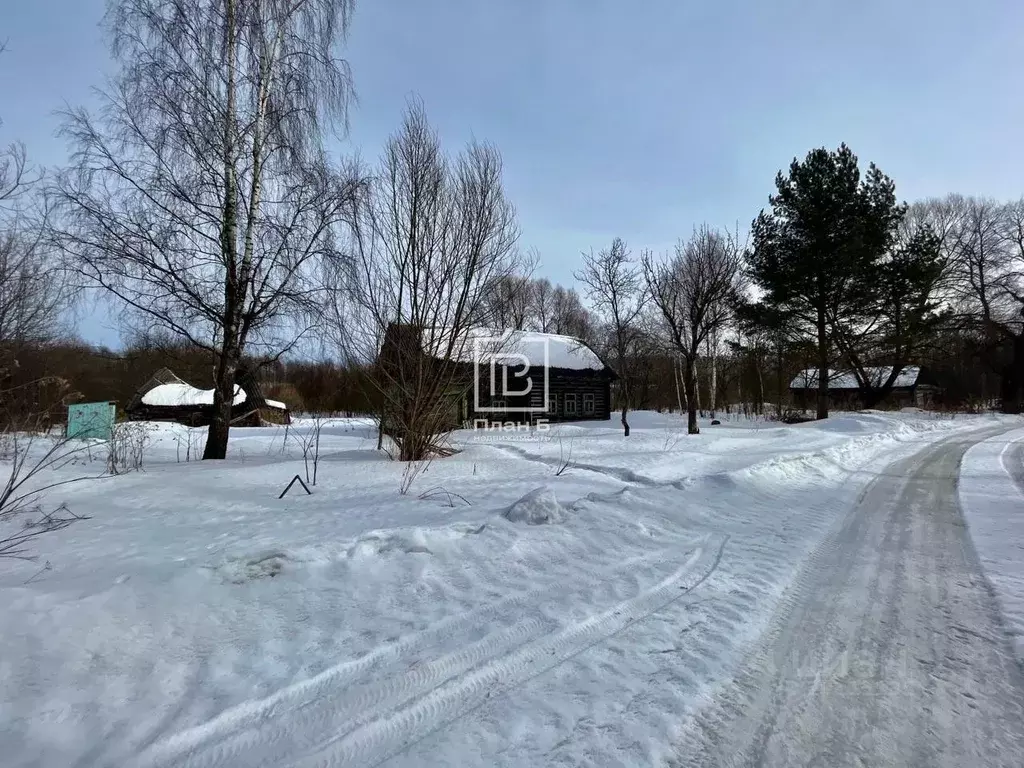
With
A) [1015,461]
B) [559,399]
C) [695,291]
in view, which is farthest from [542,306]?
[1015,461]

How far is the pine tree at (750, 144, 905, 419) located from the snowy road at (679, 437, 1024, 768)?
76.6ft

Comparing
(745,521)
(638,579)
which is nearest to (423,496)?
(638,579)

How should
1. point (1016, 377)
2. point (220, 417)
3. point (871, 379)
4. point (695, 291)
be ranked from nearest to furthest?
point (220, 417) → point (695, 291) → point (1016, 377) → point (871, 379)

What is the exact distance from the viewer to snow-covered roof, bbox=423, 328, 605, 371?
1076 centimetres

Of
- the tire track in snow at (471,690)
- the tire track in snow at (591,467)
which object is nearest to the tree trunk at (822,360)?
the tire track in snow at (591,467)

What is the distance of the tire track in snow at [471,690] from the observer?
2.09m

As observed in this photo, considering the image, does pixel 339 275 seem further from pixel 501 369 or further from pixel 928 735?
pixel 501 369

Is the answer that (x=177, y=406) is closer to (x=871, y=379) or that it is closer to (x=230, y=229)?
(x=230, y=229)

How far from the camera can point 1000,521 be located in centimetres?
585

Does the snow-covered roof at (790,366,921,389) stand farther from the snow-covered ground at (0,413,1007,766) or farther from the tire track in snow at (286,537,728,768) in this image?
the tire track in snow at (286,537,728,768)

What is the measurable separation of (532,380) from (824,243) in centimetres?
1552

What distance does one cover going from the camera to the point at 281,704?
94.5 inches

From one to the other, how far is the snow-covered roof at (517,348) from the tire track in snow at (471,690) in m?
7.81

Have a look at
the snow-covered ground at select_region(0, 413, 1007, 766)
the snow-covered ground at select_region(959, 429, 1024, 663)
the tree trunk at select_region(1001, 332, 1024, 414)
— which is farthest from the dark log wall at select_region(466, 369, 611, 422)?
the tree trunk at select_region(1001, 332, 1024, 414)
